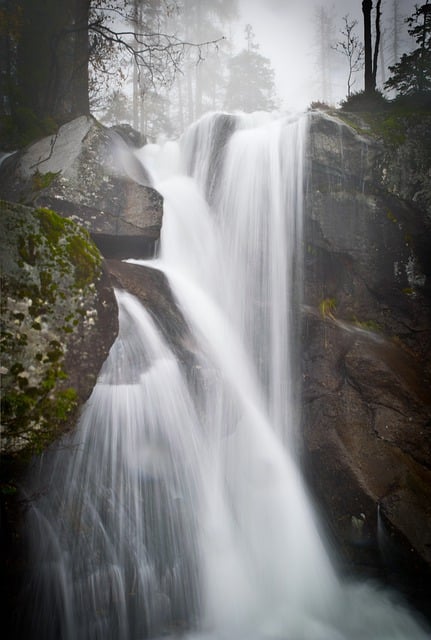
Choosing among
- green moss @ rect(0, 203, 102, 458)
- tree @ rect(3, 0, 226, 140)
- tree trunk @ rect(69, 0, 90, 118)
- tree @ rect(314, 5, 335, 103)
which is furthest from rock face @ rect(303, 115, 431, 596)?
tree @ rect(314, 5, 335, 103)

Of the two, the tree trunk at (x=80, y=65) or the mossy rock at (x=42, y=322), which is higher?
the tree trunk at (x=80, y=65)

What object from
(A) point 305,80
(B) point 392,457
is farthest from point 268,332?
(A) point 305,80

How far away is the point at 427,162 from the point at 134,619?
893cm

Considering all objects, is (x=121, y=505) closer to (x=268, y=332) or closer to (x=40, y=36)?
(x=268, y=332)

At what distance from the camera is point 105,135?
276 inches

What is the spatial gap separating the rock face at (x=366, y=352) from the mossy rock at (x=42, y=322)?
3812mm

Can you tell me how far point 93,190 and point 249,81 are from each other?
26315 millimetres

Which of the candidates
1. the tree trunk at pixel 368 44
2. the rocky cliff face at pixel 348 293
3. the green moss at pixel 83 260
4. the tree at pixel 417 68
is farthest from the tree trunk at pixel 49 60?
the tree at pixel 417 68

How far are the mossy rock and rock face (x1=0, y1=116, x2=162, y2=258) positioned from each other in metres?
2.69

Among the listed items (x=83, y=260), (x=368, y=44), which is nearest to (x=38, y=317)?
(x=83, y=260)

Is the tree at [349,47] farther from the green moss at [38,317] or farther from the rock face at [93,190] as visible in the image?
the green moss at [38,317]

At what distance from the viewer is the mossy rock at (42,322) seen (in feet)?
8.75

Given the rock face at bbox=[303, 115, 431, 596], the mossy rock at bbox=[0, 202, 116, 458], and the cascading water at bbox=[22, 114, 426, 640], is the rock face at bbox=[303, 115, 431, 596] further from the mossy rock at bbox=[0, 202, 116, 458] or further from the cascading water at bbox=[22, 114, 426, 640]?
the mossy rock at bbox=[0, 202, 116, 458]

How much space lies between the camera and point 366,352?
19.2 ft
